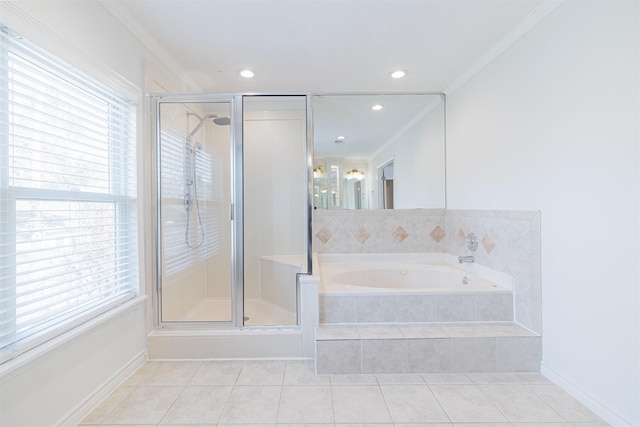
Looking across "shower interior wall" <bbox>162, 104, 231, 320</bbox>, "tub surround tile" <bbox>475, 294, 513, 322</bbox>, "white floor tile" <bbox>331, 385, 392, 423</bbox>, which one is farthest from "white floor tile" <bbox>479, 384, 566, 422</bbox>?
"shower interior wall" <bbox>162, 104, 231, 320</bbox>

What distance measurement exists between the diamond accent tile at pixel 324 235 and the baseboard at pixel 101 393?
1842 mm

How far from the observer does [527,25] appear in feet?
6.40

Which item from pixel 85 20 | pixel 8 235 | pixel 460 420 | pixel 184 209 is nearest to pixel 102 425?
pixel 8 235

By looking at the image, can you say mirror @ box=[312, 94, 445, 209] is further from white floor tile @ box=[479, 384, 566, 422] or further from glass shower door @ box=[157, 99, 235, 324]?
white floor tile @ box=[479, 384, 566, 422]

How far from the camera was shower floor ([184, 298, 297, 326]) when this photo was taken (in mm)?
2307

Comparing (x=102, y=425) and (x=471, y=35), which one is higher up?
(x=471, y=35)

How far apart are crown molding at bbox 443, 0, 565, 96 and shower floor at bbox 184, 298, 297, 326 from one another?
101 inches

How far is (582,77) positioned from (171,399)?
293cm

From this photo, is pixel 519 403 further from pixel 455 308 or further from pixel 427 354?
pixel 455 308

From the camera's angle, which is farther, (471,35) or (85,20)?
(471,35)

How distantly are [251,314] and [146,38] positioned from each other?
2144 millimetres

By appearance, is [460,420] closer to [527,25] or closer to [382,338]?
[382,338]

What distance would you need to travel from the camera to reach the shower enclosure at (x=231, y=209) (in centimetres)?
233

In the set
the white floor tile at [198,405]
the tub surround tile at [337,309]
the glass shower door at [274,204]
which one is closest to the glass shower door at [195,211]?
the glass shower door at [274,204]
